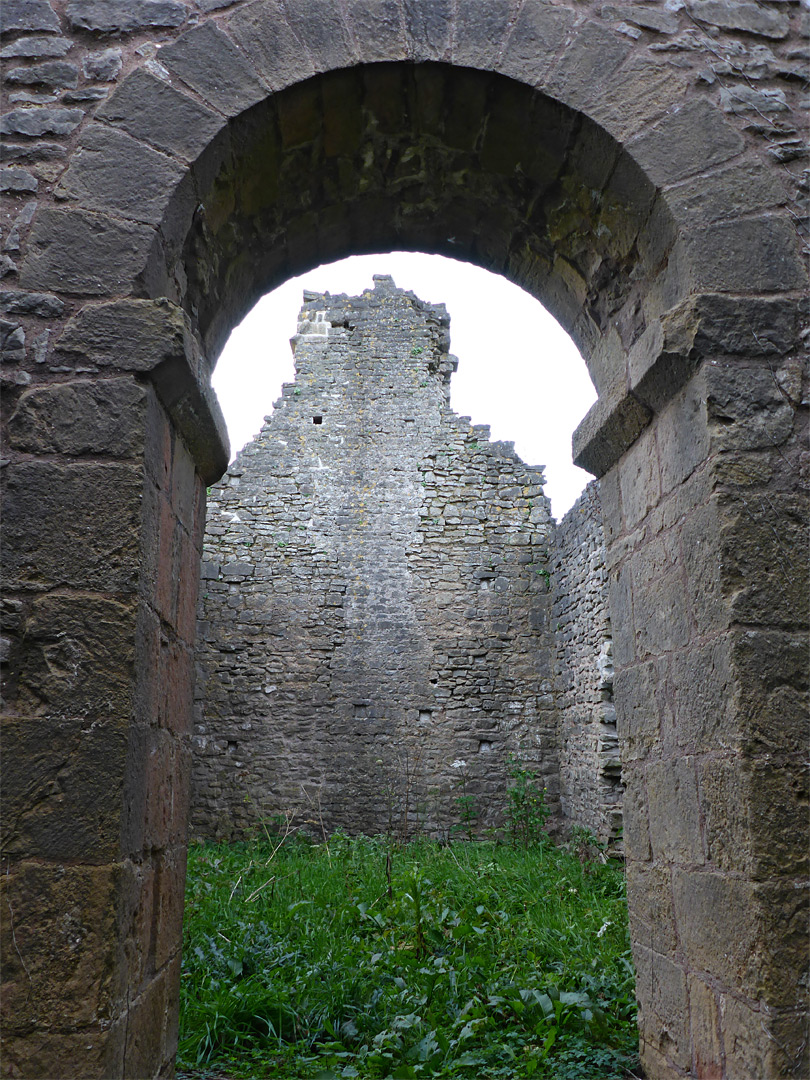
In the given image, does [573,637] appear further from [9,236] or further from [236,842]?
[9,236]

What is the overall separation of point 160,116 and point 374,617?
24.3 ft

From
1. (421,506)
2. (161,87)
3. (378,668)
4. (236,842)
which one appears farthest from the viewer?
(421,506)

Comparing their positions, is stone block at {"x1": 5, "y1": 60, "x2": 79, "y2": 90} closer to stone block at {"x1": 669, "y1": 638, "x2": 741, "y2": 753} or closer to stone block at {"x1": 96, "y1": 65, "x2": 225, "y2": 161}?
stone block at {"x1": 96, "y1": 65, "x2": 225, "y2": 161}

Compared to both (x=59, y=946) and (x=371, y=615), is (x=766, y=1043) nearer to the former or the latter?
(x=59, y=946)

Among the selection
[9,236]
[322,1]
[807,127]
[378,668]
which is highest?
[322,1]

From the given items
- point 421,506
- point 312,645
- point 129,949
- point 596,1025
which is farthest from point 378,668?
point 129,949

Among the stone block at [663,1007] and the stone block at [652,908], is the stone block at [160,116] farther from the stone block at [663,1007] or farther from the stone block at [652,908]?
the stone block at [663,1007]

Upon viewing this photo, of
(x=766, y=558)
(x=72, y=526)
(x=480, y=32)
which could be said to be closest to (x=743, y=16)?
(x=480, y=32)

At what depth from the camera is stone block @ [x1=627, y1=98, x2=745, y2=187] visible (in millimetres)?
2500

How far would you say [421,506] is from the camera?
32.5 ft

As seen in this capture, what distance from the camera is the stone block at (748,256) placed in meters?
2.37

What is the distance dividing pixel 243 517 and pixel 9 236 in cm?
745

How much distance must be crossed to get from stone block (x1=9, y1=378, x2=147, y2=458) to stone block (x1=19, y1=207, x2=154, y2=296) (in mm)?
329

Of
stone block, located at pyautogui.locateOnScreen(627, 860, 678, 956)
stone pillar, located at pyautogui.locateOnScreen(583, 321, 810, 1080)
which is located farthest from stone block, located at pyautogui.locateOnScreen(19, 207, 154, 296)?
stone block, located at pyautogui.locateOnScreen(627, 860, 678, 956)
